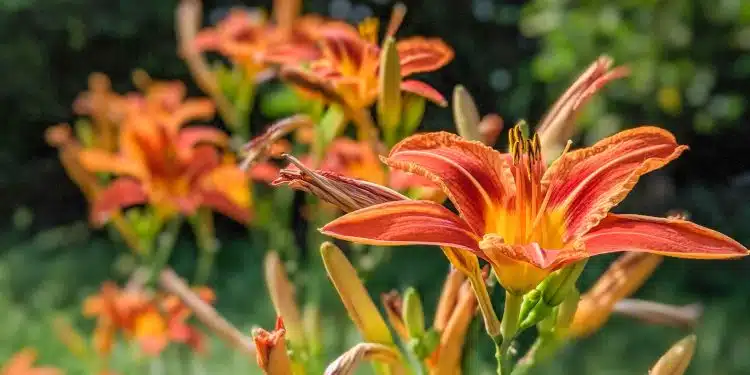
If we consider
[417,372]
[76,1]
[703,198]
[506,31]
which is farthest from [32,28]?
[417,372]

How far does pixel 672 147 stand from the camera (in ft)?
1.96

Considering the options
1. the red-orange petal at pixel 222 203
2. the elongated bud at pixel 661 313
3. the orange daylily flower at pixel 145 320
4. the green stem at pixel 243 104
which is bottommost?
the orange daylily flower at pixel 145 320

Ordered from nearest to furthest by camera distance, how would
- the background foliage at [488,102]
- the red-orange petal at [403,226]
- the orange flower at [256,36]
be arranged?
the red-orange petal at [403,226] → the orange flower at [256,36] → the background foliage at [488,102]

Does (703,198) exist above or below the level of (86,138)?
below

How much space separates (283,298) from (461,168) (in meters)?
0.26

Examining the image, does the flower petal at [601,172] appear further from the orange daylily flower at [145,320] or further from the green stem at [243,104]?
the green stem at [243,104]

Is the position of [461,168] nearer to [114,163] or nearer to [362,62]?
[362,62]

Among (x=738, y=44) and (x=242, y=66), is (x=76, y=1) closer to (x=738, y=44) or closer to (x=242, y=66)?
(x=738, y=44)

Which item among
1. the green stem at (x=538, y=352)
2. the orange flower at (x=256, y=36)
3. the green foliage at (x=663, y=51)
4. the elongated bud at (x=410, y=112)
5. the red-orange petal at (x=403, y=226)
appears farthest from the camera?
the green foliage at (x=663, y=51)

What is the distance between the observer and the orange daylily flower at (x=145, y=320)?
135 cm

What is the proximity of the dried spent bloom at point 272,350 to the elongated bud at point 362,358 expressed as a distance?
1.2 inches

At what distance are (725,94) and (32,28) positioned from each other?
328cm

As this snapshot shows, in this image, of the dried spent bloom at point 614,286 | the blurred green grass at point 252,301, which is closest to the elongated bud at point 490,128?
the dried spent bloom at point 614,286

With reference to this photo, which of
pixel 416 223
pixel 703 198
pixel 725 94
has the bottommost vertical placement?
pixel 703 198
